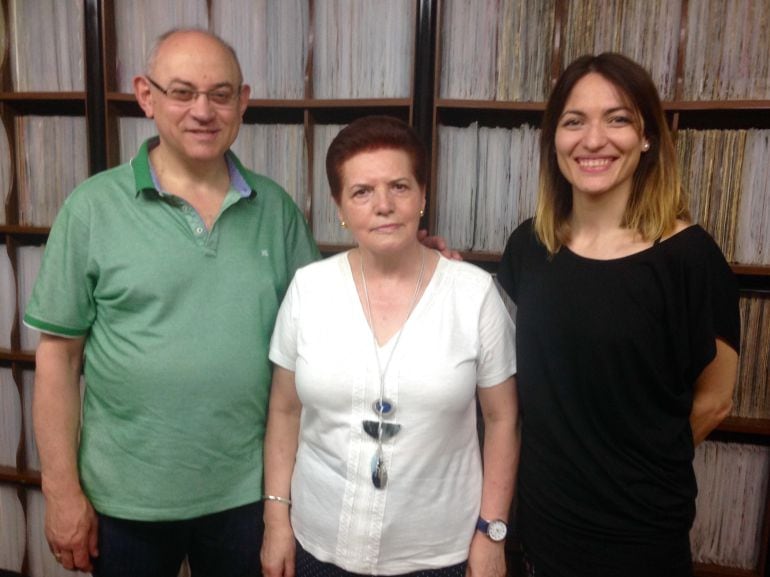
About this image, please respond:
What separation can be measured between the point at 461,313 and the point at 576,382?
0.86ft

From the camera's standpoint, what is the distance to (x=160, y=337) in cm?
127

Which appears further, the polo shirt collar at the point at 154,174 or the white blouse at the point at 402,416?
the polo shirt collar at the point at 154,174

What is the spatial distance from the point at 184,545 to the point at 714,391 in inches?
49.0

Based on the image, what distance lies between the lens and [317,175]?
1.93 metres

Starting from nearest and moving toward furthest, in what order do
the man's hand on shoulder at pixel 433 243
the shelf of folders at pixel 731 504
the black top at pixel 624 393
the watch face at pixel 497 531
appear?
the black top at pixel 624 393
the watch face at pixel 497 531
the man's hand on shoulder at pixel 433 243
the shelf of folders at pixel 731 504

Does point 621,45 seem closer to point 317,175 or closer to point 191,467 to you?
point 317,175

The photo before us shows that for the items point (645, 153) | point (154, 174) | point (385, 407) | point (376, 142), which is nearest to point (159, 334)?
point (154, 174)

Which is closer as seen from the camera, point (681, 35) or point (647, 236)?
point (647, 236)

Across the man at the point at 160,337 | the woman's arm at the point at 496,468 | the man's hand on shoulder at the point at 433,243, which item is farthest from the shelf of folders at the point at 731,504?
the man at the point at 160,337

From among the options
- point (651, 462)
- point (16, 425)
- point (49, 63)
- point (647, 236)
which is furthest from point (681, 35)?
point (16, 425)

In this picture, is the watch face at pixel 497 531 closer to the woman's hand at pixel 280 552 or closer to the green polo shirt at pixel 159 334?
the woman's hand at pixel 280 552

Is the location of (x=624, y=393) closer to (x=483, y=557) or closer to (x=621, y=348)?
(x=621, y=348)

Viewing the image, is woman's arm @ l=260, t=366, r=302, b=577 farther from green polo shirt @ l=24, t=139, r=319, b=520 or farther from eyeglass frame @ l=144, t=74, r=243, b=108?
eyeglass frame @ l=144, t=74, r=243, b=108

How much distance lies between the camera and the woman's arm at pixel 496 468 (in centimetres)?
125
